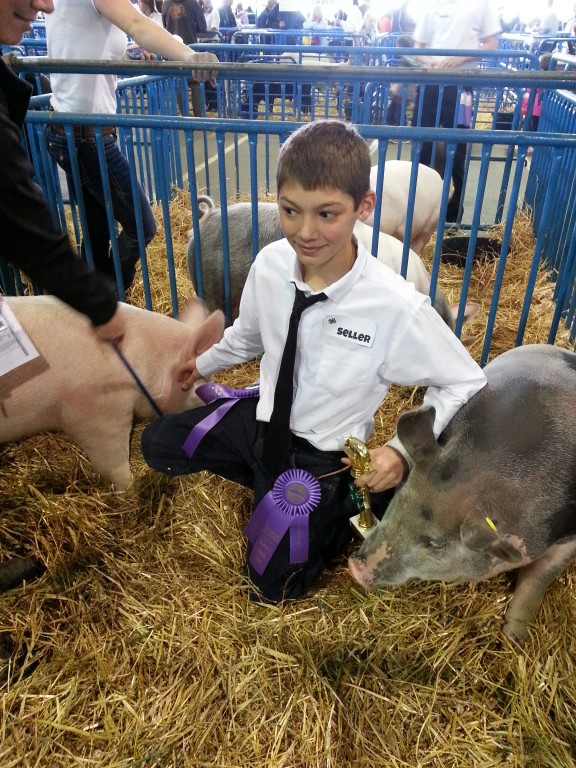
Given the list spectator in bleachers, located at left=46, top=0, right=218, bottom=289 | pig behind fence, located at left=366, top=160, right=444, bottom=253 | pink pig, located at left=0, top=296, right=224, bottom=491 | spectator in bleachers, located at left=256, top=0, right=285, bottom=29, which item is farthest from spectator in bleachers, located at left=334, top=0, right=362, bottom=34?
pink pig, located at left=0, top=296, right=224, bottom=491

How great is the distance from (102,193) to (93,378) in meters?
1.26

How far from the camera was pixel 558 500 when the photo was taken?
161 cm

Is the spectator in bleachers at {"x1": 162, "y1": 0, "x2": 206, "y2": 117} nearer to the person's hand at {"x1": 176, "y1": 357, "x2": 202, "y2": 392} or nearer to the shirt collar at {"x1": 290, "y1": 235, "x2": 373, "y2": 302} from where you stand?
the person's hand at {"x1": 176, "y1": 357, "x2": 202, "y2": 392}

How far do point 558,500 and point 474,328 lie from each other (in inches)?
92.6

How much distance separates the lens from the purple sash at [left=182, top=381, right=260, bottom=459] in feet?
6.55

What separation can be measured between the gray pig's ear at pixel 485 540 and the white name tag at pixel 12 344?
1465 millimetres

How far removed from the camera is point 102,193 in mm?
3020

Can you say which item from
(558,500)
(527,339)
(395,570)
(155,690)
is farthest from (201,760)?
(527,339)

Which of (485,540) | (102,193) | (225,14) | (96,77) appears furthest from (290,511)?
(225,14)

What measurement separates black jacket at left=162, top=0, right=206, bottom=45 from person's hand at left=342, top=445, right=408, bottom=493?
7.72 metres

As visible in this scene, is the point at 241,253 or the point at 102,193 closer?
the point at 102,193

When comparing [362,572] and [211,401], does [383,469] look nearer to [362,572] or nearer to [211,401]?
[362,572]

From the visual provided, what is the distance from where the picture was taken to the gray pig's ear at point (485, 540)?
1.38m

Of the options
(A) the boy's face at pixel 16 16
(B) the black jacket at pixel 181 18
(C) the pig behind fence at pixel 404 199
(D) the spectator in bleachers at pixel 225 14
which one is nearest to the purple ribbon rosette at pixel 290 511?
(A) the boy's face at pixel 16 16
